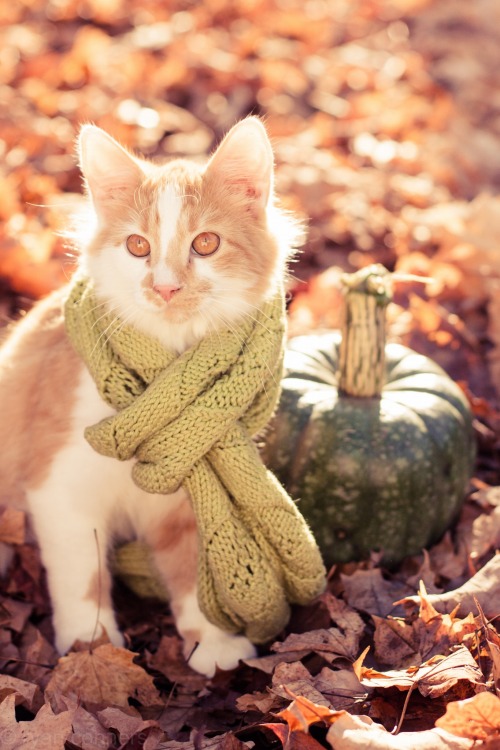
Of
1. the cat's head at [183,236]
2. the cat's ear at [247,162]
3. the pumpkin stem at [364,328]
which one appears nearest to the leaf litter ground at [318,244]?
the pumpkin stem at [364,328]

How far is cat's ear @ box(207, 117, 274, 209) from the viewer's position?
2.20 meters

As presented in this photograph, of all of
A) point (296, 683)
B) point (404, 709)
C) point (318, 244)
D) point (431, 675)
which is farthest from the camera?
point (318, 244)

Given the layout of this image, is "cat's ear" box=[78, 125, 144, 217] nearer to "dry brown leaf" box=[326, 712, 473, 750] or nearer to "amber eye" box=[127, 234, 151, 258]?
"amber eye" box=[127, 234, 151, 258]

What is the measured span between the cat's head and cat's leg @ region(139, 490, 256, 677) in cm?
64

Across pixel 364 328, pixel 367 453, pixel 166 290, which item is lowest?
pixel 367 453

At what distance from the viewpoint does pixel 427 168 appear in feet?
18.7

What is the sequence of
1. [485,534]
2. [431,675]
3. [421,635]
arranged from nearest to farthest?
[431,675], [421,635], [485,534]

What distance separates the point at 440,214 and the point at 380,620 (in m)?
3.05

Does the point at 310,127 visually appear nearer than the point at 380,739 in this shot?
No

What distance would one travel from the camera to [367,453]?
275cm

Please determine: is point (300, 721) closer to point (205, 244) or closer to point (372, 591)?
point (372, 591)

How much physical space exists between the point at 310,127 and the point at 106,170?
12.7 ft

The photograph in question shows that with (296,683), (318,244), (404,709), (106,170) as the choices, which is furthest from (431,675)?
(318,244)

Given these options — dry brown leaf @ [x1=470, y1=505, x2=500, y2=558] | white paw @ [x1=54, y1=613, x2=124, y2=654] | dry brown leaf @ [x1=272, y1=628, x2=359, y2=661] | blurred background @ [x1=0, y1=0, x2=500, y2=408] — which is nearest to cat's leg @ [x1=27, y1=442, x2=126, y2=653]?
white paw @ [x1=54, y1=613, x2=124, y2=654]
